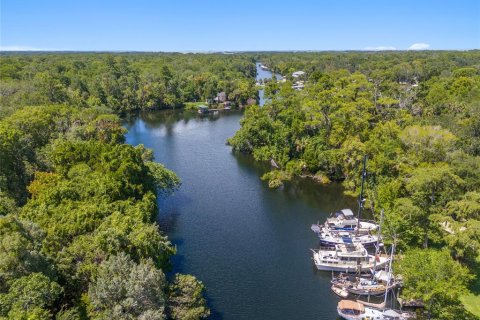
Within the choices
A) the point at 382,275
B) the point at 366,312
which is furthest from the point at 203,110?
the point at 366,312

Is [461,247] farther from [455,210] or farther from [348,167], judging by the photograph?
[348,167]

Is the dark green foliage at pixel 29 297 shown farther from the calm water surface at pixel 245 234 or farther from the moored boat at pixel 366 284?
the moored boat at pixel 366 284

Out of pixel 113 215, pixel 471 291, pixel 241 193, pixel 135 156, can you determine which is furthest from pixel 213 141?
pixel 471 291

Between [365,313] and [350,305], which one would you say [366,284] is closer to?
[350,305]

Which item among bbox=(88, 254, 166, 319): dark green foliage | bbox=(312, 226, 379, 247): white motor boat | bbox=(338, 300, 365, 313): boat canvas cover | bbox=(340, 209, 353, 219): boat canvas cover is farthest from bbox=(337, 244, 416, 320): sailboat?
bbox=(340, 209, 353, 219): boat canvas cover

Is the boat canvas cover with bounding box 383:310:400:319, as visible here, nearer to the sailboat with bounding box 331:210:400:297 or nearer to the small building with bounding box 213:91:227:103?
the sailboat with bounding box 331:210:400:297
